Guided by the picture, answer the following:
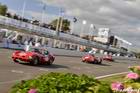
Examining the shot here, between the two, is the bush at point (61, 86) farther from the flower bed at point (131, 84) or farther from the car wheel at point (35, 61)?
the car wheel at point (35, 61)

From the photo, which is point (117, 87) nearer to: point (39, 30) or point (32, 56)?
point (32, 56)

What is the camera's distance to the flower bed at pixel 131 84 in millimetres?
5992

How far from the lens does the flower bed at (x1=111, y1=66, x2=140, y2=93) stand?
5.99 metres

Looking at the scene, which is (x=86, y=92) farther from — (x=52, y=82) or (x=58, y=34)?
(x=58, y=34)

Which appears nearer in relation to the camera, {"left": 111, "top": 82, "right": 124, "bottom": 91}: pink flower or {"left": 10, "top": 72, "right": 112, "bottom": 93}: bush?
{"left": 10, "top": 72, "right": 112, "bottom": 93}: bush

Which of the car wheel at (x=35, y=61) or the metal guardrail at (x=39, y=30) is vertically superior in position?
the metal guardrail at (x=39, y=30)

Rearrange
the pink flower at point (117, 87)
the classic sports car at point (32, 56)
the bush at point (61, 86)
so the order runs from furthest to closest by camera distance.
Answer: the classic sports car at point (32, 56) → the pink flower at point (117, 87) → the bush at point (61, 86)

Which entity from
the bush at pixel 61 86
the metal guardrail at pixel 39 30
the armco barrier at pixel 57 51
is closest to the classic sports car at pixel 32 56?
the armco barrier at pixel 57 51

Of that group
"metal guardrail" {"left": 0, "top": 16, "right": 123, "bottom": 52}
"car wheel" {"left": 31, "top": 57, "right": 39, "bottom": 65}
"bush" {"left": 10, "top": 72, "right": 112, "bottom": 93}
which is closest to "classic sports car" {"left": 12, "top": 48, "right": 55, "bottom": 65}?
"car wheel" {"left": 31, "top": 57, "right": 39, "bottom": 65}

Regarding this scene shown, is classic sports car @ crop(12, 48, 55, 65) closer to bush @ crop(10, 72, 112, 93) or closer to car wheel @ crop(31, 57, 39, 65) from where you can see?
car wheel @ crop(31, 57, 39, 65)

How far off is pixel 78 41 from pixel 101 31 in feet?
343

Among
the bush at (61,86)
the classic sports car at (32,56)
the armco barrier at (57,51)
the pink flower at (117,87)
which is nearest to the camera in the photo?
the bush at (61,86)

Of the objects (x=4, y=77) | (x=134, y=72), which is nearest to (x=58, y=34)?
(x=4, y=77)

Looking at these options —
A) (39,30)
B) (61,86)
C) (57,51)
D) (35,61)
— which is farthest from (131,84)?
(39,30)
